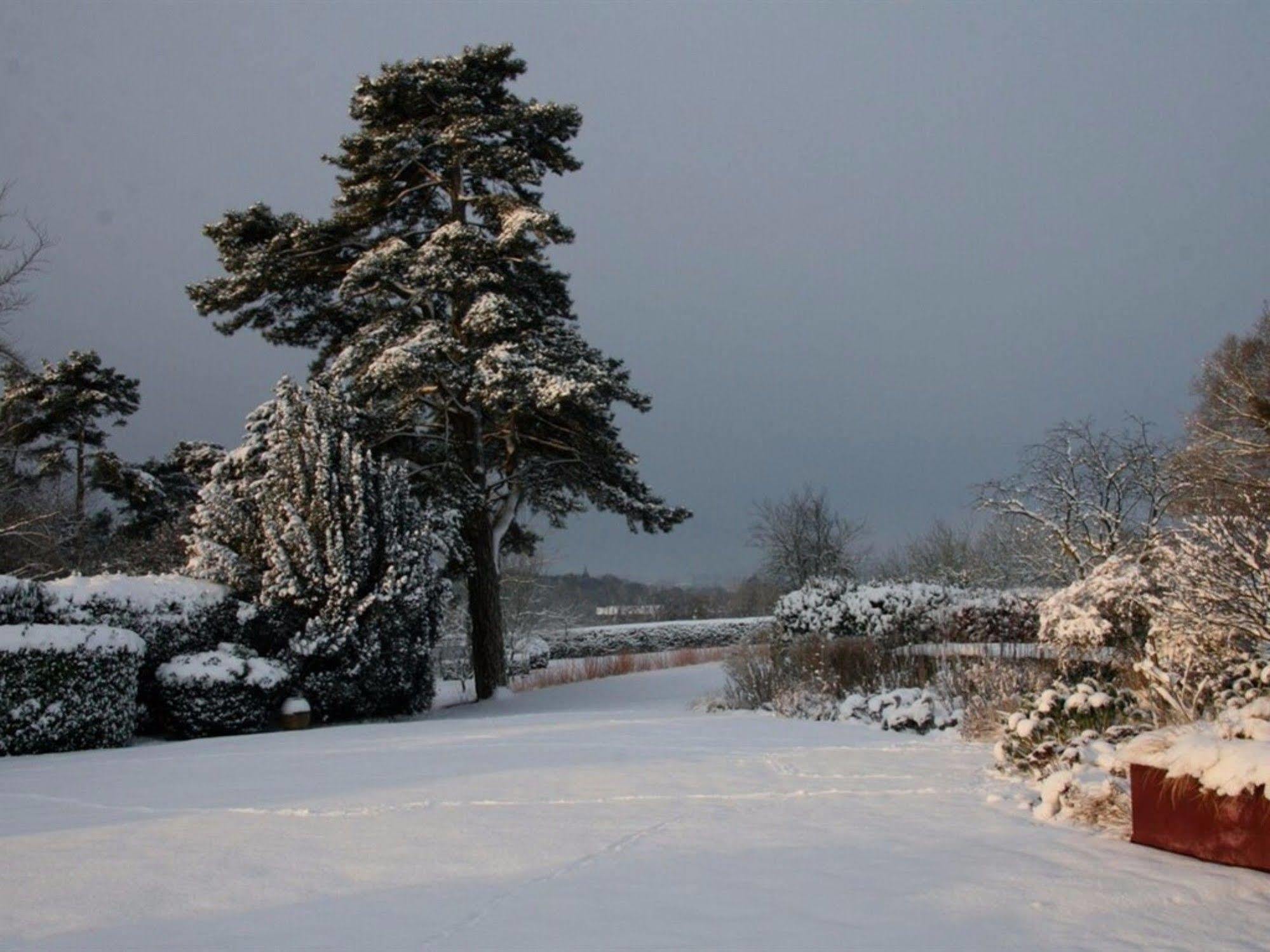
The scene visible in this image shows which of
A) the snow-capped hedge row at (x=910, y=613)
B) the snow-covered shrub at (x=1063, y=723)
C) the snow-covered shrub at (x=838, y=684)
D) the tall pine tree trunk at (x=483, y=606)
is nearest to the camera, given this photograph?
the snow-covered shrub at (x=1063, y=723)

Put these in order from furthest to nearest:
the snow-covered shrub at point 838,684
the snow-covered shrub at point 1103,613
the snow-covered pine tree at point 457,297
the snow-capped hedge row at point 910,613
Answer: the snow-covered pine tree at point 457,297 → the snow-capped hedge row at point 910,613 → the snow-covered shrub at point 1103,613 → the snow-covered shrub at point 838,684

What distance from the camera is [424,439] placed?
1742cm

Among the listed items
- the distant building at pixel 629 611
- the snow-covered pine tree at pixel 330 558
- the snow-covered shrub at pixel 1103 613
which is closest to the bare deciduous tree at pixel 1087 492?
the snow-covered shrub at pixel 1103 613

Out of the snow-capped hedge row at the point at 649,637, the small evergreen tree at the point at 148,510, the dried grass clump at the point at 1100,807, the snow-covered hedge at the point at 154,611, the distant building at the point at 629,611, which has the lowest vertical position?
the snow-capped hedge row at the point at 649,637

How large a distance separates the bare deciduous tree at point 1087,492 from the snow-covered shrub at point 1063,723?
1210cm

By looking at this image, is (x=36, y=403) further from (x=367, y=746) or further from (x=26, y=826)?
(x=26, y=826)

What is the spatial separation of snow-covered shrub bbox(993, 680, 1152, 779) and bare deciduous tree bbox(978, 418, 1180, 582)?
12.1 metres

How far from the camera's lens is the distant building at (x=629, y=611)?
44.8 metres

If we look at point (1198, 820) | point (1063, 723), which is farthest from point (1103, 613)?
point (1198, 820)

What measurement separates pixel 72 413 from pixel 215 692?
18436 mm

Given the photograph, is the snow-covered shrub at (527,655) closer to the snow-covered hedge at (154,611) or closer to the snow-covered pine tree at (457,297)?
the snow-covered pine tree at (457,297)

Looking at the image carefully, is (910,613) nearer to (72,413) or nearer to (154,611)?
(154,611)

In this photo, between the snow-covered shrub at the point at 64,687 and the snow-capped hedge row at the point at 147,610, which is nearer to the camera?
the snow-covered shrub at the point at 64,687

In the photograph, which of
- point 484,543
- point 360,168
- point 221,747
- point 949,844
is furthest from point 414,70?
point 949,844
